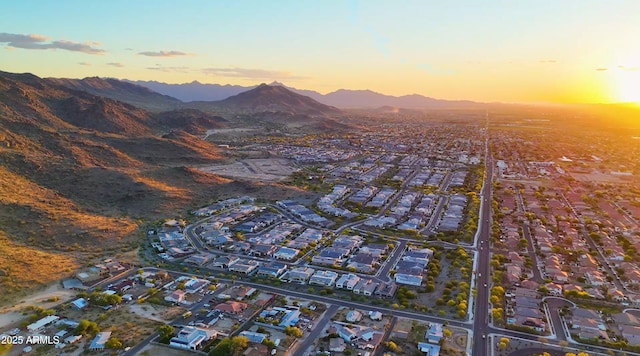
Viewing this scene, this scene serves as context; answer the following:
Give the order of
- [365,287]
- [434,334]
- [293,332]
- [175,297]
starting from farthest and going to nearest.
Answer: [365,287], [175,297], [434,334], [293,332]

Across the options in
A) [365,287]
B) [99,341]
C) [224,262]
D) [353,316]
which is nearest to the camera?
[99,341]

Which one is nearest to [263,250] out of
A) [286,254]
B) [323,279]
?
[286,254]

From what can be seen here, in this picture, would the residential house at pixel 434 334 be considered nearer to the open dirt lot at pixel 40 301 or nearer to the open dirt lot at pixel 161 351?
the open dirt lot at pixel 161 351

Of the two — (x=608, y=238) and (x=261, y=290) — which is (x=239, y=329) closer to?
(x=261, y=290)

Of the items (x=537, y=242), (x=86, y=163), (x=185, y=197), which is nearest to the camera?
(x=537, y=242)

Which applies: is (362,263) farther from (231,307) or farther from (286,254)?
(231,307)

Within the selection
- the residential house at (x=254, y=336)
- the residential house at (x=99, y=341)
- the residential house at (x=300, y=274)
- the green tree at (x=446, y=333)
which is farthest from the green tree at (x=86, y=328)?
the green tree at (x=446, y=333)

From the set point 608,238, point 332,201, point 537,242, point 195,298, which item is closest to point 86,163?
point 332,201

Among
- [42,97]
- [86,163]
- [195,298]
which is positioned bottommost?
[195,298]

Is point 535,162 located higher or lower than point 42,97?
lower
